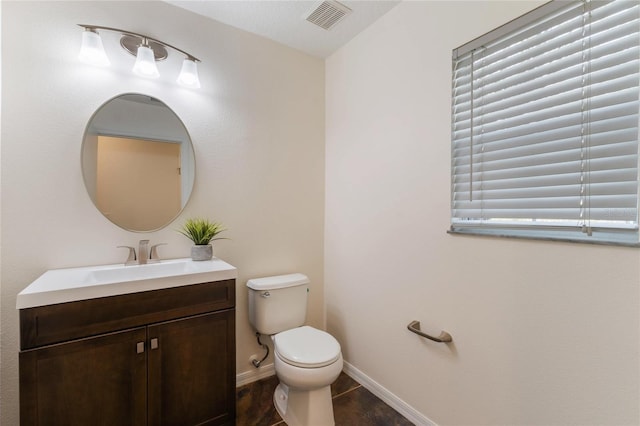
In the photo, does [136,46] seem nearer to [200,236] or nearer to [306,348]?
[200,236]

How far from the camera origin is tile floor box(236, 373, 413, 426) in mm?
1651

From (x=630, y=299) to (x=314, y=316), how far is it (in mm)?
1891

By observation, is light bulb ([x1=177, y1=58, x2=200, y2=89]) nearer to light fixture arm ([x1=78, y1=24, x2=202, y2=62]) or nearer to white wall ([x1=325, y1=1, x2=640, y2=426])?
light fixture arm ([x1=78, y1=24, x2=202, y2=62])

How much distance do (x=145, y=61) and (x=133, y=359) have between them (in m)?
1.55

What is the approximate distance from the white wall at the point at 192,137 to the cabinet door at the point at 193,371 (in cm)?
53

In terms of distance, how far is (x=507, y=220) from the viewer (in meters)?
1.29

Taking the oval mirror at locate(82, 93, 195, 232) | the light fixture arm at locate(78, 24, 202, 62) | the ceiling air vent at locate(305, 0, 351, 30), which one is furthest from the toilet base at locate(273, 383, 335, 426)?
the ceiling air vent at locate(305, 0, 351, 30)

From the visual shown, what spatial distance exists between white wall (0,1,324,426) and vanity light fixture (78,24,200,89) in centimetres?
5

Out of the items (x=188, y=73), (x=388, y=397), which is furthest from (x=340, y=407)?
(x=188, y=73)

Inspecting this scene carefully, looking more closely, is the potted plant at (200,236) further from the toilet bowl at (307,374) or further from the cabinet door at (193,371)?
the toilet bowl at (307,374)

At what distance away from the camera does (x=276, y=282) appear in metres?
1.93

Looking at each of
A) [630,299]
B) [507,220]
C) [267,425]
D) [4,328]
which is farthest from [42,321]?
[630,299]

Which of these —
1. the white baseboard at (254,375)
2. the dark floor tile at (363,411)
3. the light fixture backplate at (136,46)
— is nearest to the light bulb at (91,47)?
the light fixture backplate at (136,46)

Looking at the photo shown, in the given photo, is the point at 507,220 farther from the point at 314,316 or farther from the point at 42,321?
the point at 42,321
